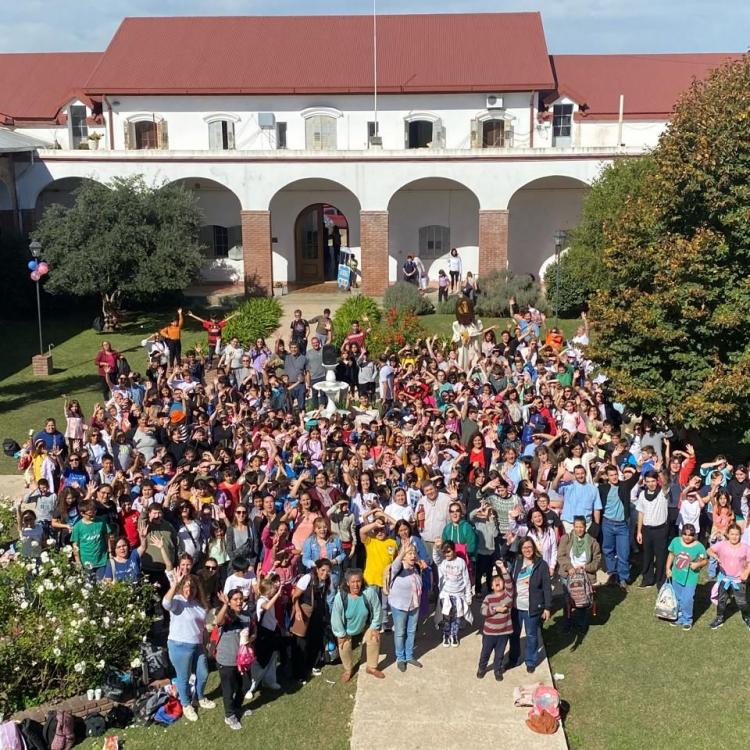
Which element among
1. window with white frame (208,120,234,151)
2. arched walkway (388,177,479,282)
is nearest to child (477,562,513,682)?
arched walkway (388,177,479,282)

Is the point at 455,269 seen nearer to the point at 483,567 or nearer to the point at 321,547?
the point at 483,567

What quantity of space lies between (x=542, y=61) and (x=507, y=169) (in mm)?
4958

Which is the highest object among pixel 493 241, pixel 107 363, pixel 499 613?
pixel 493 241

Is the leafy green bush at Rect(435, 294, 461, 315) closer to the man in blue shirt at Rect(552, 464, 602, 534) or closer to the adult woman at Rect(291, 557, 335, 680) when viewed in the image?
the man in blue shirt at Rect(552, 464, 602, 534)

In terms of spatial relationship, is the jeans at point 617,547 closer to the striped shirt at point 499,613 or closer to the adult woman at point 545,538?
the adult woman at point 545,538

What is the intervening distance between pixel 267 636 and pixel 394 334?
14.1 m

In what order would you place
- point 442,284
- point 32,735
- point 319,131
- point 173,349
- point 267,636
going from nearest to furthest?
point 32,735 → point 267,636 → point 173,349 → point 442,284 → point 319,131

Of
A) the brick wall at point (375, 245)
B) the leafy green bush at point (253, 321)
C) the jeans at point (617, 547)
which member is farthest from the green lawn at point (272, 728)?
the brick wall at point (375, 245)

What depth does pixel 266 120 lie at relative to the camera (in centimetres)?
3031

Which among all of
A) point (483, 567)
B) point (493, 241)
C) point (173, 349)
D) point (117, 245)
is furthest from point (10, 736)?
point (493, 241)

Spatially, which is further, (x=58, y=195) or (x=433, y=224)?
(x=433, y=224)

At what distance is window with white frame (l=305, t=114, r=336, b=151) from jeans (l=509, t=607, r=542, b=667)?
23721 millimetres

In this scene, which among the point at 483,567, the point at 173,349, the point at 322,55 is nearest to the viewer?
the point at 483,567

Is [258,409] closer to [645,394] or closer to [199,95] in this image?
[645,394]
